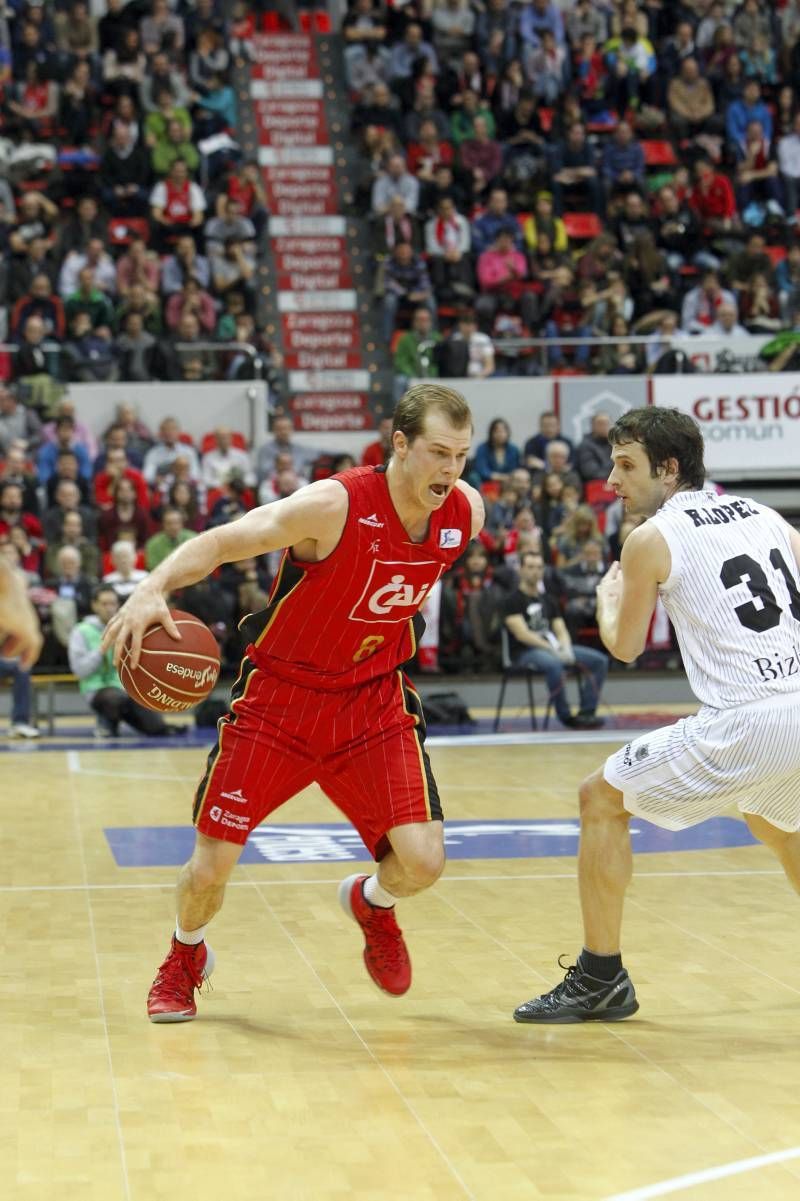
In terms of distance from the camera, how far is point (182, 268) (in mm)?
18641

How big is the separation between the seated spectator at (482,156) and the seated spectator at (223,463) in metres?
5.67

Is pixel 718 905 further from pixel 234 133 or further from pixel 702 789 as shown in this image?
Result: pixel 234 133

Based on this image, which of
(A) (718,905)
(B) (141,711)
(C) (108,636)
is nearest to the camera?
(C) (108,636)

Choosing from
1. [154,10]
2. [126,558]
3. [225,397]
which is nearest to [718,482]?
[225,397]

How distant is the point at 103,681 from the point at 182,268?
6324mm

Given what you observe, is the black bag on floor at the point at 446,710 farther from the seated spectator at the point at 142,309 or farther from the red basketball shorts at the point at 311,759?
the red basketball shorts at the point at 311,759

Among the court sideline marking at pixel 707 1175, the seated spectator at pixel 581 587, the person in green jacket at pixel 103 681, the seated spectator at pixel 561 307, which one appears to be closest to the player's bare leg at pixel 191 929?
the court sideline marking at pixel 707 1175

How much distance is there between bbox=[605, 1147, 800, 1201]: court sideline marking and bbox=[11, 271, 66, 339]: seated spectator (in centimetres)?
1489

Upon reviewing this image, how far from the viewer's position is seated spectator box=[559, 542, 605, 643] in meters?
15.3

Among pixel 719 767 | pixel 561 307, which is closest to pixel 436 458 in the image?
pixel 719 767

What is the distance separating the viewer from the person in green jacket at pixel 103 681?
13.8 metres

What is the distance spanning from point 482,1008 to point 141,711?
8.90m

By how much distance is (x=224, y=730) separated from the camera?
17.3ft

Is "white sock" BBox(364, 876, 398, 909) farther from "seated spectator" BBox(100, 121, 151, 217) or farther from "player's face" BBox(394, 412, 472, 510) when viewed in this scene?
"seated spectator" BBox(100, 121, 151, 217)
